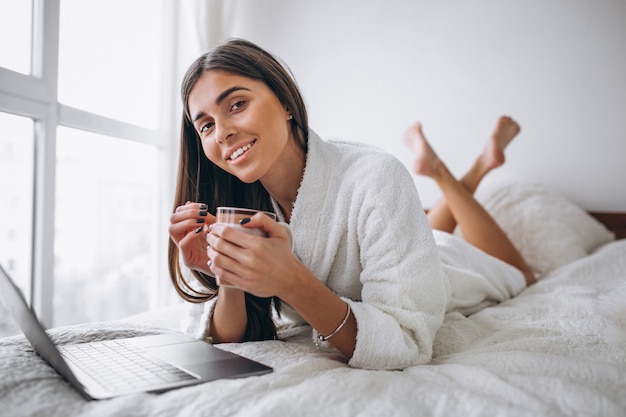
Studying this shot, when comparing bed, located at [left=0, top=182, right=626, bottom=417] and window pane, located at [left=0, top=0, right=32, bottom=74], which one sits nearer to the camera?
bed, located at [left=0, top=182, right=626, bottom=417]

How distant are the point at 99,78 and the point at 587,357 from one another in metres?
2.04

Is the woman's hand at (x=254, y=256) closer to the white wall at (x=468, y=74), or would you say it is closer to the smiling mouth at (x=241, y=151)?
the smiling mouth at (x=241, y=151)

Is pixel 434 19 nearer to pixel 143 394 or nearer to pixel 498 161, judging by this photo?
pixel 498 161

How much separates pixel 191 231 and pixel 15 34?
1196 millimetres

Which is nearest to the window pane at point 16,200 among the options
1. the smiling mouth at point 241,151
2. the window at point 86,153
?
the window at point 86,153

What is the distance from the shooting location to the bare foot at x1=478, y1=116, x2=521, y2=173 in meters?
2.05

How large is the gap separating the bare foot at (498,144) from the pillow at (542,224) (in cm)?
15

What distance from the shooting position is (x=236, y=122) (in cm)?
101

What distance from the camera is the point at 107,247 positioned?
2.25 metres

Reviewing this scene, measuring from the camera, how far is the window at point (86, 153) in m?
1.69

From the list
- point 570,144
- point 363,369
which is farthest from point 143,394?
point 570,144

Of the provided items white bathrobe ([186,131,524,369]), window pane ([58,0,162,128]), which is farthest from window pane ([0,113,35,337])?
white bathrobe ([186,131,524,369])

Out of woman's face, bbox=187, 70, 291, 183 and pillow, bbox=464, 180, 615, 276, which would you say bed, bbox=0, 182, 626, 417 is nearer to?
woman's face, bbox=187, 70, 291, 183

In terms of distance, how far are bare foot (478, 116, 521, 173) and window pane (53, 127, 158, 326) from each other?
1588 mm
